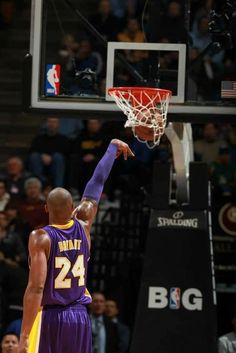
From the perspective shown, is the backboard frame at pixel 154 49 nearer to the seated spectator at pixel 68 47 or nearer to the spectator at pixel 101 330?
the spectator at pixel 101 330

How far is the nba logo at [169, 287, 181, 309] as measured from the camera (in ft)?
32.0

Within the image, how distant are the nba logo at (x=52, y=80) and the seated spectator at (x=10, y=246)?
136 inches

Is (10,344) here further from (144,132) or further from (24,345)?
(24,345)

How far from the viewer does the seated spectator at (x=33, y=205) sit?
12273mm

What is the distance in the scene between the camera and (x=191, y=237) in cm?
991

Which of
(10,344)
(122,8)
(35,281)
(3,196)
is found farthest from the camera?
(122,8)

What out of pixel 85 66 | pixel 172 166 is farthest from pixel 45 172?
pixel 85 66

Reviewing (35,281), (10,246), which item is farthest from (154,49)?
(10,246)

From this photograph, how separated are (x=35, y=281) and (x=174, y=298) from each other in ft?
11.9

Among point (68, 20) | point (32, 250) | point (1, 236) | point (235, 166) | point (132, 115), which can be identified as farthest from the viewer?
point (68, 20)

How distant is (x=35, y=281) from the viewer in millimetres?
6363

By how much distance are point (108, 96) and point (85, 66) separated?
715 mm

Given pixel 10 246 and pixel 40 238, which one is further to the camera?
pixel 10 246

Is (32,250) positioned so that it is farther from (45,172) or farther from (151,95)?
(45,172)
